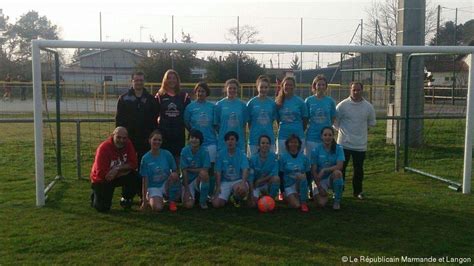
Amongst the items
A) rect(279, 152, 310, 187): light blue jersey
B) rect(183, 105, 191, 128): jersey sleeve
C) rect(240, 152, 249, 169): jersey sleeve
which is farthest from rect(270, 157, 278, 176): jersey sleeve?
rect(183, 105, 191, 128): jersey sleeve

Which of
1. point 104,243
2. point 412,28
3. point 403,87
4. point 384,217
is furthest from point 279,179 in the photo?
point 412,28

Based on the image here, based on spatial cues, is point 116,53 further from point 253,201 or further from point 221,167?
point 253,201

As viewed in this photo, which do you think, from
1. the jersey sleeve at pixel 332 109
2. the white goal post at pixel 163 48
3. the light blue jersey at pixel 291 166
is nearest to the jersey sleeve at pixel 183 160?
the light blue jersey at pixel 291 166

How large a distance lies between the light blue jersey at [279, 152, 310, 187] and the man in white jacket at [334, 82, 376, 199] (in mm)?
768

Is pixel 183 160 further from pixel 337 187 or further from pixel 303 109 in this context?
pixel 337 187

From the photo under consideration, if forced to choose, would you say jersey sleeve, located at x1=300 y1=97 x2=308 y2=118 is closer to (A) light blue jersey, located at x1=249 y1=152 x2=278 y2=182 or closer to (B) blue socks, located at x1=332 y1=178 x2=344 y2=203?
(A) light blue jersey, located at x1=249 y1=152 x2=278 y2=182

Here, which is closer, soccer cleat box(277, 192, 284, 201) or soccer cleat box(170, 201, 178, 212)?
soccer cleat box(170, 201, 178, 212)

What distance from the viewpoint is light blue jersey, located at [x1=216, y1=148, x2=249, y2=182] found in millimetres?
6777

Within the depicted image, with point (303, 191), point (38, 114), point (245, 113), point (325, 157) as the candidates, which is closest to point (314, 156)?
point (325, 157)

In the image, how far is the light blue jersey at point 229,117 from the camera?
22.5ft

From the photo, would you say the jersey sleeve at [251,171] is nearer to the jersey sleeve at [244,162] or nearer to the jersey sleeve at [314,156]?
the jersey sleeve at [244,162]

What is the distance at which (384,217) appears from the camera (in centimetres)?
641

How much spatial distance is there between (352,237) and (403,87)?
7198 millimetres

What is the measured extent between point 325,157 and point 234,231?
72.2 inches
